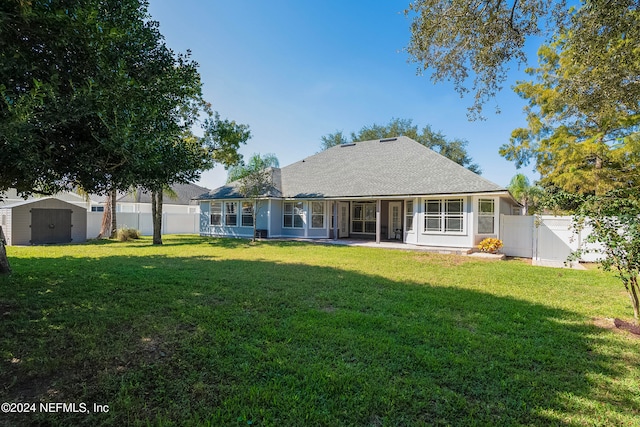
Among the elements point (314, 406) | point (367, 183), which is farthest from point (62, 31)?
point (367, 183)

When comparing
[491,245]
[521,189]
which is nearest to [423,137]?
[521,189]

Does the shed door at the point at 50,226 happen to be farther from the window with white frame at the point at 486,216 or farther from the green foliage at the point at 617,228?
the green foliage at the point at 617,228

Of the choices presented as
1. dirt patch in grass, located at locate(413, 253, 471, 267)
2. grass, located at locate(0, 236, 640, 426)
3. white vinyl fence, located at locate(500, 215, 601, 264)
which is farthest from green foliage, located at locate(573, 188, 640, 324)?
white vinyl fence, located at locate(500, 215, 601, 264)

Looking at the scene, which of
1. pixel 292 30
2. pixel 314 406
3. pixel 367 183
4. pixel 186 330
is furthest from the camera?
pixel 367 183

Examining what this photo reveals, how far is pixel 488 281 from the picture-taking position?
838 centimetres

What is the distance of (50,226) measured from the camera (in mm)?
16641

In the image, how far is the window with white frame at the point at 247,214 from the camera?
67.9 feet

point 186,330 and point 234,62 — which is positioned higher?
point 234,62

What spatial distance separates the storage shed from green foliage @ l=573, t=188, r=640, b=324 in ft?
69.5

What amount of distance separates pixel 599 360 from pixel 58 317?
23.8 ft

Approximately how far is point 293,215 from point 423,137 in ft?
72.8

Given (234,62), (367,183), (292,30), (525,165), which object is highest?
(292,30)

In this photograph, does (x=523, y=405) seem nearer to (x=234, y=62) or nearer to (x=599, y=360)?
(x=599, y=360)

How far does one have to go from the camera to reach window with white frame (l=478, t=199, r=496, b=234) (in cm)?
1434
